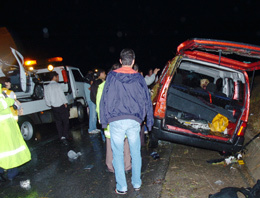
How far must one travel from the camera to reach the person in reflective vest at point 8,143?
141 inches

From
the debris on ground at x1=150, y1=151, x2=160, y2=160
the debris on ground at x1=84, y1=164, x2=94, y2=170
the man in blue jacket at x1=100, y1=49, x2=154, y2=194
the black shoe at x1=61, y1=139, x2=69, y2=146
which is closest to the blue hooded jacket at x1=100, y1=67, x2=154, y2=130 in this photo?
the man in blue jacket at x1=100, y1=49, x2=154, y2=194

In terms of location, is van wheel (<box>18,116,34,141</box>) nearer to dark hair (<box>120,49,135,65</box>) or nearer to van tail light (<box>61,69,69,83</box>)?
van tail light (<box>61,69,69,83</box>)

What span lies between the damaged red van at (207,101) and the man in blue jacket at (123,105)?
1.15 meters

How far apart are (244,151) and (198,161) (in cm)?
110

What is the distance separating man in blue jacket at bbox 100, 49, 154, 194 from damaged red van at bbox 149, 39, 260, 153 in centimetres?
115

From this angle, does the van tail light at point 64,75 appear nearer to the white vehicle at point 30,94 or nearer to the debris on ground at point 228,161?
the white vehicle at point 30,94

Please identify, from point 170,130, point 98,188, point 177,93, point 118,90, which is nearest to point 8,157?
point 98,188

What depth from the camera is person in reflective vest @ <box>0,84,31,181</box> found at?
359 centimetres

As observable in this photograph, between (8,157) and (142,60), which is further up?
(8,157)

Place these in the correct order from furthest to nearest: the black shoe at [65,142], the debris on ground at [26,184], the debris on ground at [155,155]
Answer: the black shoe at [65,142], the debris on ground at [155,155], the debris on ground at [26,184]

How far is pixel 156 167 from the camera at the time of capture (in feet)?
13.1

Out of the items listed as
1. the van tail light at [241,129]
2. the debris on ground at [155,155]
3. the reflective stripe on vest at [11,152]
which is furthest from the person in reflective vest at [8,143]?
the van tail light at [241,129]

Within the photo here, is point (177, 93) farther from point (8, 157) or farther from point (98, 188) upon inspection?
point (8, 157)

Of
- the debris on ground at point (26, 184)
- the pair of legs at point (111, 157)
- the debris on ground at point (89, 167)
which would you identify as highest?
the pair of legs at point (111, 157)
